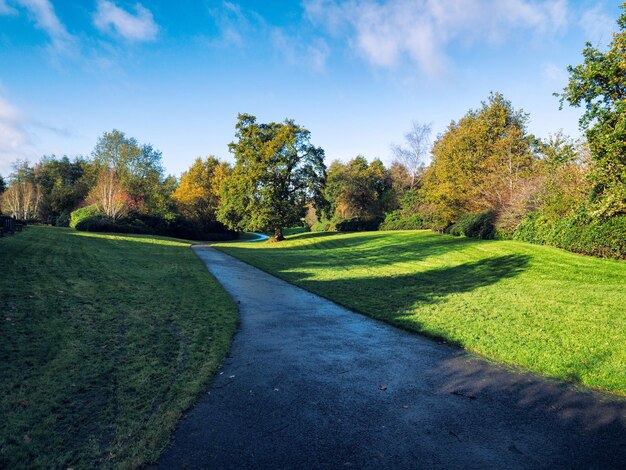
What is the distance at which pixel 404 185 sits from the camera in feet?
170

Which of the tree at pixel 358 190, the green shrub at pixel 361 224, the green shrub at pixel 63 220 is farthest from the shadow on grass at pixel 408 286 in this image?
the green shrub at pixel 63 220

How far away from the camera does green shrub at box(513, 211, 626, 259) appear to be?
13.8 m

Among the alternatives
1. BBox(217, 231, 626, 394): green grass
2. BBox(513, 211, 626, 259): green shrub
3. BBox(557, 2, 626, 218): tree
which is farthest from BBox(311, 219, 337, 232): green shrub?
BBox(557, 2, 626, 218): tree

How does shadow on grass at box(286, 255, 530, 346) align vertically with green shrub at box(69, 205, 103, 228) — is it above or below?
below

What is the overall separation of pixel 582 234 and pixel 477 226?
970 cm

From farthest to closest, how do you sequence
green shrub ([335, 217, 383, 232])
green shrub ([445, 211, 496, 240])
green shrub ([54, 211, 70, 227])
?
green shrub ([335, 217, 383, 232])
green shrub ([54, 211, 70, 227])
green shrub ([445, 211, 496, 240])

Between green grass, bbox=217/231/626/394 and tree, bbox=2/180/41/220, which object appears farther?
tree, bbox=2/180/41/220

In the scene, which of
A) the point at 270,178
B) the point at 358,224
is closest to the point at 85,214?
the point at 270,178

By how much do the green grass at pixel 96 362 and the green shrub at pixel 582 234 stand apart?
46.8 feet

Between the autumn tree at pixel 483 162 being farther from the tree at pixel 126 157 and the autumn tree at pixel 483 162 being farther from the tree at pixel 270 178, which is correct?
the tree at pixel 126 157

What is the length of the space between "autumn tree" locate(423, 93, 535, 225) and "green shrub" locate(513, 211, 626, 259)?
16.4 feet

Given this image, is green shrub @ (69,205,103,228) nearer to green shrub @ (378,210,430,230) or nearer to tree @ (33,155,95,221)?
tree @ (33,155,95,221)

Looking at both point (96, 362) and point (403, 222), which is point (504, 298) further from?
point (403, 222)

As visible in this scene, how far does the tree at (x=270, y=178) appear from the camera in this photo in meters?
31.1
